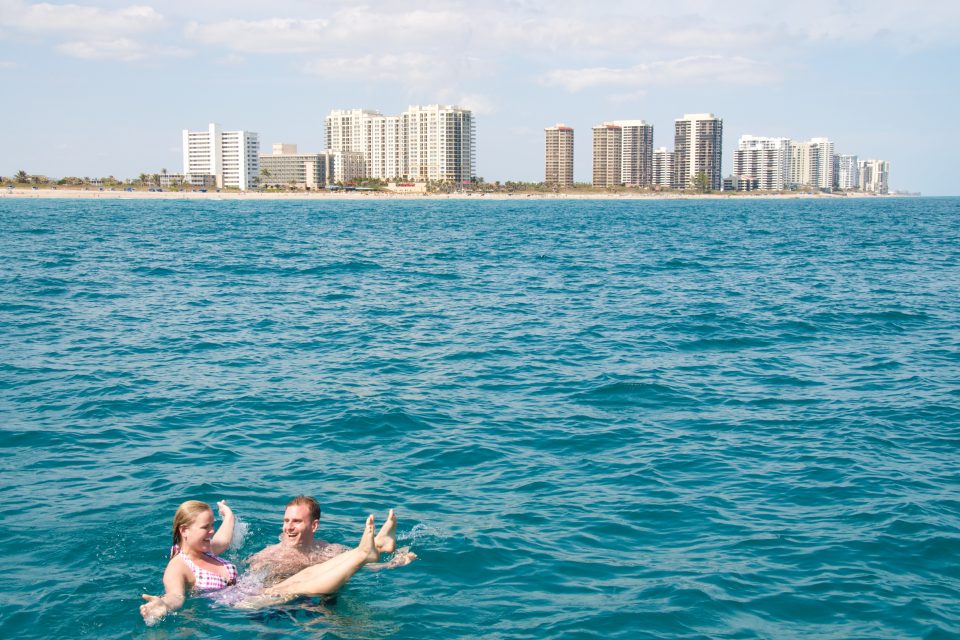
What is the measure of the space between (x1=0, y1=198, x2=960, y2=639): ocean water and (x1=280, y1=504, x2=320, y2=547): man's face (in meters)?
0.85

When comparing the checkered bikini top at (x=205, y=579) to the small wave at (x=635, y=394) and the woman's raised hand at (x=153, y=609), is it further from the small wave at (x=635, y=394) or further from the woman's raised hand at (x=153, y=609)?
the small wave at (x=635, y=394)

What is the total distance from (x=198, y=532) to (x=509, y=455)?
257 inches

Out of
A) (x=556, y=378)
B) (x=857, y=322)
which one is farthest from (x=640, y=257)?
(x=556, y=378)

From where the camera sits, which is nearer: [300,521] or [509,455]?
[300,521]

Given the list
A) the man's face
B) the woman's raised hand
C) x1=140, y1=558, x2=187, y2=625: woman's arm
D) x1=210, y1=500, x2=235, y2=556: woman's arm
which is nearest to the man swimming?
the man's face

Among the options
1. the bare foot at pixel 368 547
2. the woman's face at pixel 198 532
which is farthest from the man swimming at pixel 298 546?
the woman's face at pixel 198 532

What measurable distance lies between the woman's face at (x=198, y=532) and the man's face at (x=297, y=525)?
2.98 ft

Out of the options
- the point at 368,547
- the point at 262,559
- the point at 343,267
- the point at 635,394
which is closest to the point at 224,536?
the point at 262,559

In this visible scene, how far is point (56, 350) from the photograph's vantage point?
78.7 feet

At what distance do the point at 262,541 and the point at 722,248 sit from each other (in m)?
58.1

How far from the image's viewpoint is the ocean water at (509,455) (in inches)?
395

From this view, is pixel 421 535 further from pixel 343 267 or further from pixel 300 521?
pixel 343 267

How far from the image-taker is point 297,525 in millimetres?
10375

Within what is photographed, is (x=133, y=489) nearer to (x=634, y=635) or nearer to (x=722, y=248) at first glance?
(x=634, y=635)
